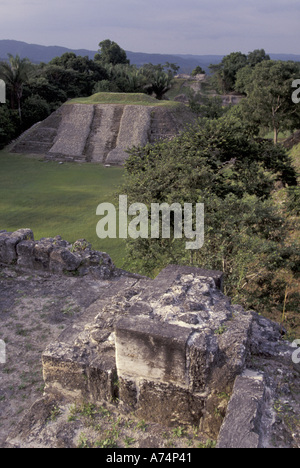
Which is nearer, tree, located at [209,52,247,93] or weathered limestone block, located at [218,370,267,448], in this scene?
weathered limestone block, located at [218,370,267,448]

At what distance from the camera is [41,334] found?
15.1ft

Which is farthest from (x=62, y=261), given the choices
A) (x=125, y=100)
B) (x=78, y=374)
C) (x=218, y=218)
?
(x=125, y=100)

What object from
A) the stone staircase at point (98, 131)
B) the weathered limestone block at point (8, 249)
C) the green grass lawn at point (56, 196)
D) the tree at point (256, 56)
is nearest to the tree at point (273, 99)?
the stone staircase at point (98, 131)

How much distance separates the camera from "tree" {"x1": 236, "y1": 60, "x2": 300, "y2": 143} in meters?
20.8

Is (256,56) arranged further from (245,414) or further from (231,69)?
(245,414)

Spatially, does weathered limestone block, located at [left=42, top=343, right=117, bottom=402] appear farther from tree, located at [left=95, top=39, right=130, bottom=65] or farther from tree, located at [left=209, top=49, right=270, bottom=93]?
tree, located at [left=95, top=39, right=130, bottom=65]

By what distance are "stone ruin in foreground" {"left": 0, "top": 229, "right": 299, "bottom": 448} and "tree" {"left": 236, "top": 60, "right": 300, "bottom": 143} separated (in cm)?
2019

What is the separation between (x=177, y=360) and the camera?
2758mm

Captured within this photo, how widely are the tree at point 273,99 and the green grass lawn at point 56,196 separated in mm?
8907

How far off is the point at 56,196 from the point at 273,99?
13519mm

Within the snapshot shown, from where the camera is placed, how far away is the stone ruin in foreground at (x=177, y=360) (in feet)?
8.82

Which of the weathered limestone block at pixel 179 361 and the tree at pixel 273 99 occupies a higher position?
the tree at pixel 273 99

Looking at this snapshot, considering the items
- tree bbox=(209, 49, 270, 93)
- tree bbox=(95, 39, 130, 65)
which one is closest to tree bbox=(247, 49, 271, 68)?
tree bbox=(209, 49, 270, 93)

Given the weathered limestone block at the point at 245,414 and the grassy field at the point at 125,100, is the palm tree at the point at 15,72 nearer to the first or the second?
the grassy field at the point at 125,100
